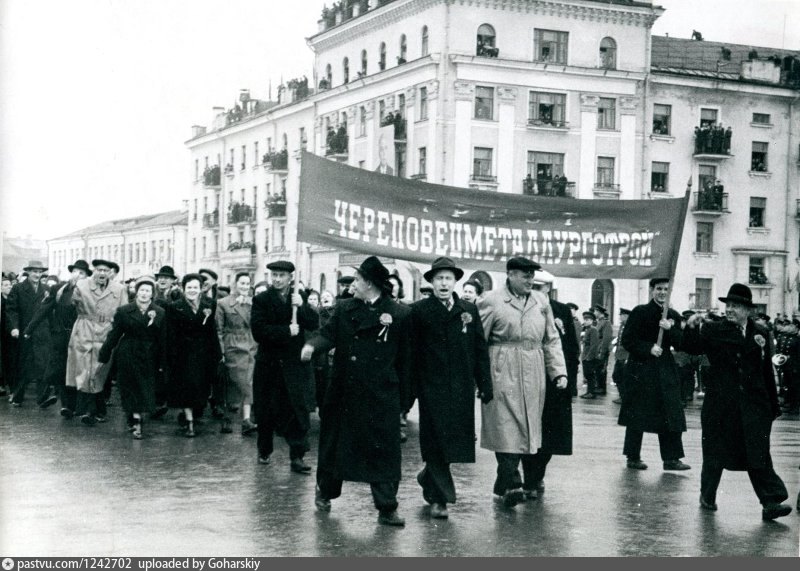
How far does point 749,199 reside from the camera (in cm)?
5097

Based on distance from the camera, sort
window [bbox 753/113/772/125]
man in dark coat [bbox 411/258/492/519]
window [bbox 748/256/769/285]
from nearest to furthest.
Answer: man in dark coat [bbox 411/258/492/519], window [bbox 748/256/769/285], window [bbox 753/113/772/125]

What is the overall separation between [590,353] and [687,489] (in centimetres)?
1450

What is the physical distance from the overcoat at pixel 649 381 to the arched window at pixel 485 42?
3430 cm

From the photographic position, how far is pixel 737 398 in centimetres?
1000

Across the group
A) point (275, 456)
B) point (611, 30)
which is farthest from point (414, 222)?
point (611, 30)

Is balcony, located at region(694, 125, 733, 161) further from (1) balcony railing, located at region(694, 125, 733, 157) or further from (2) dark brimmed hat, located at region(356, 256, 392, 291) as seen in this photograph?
(2) dark brimmed hat, located at region(356, 256, 392, 291)

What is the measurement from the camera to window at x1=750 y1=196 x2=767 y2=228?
50.7 metres

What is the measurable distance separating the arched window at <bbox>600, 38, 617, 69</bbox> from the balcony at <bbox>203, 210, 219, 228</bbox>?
55.5 feet

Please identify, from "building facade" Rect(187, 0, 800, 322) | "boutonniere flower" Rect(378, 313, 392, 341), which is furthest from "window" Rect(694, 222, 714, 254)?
"boutonniere flower" Rect(378, 313, 392, 341)

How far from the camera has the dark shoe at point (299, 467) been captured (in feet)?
37.8

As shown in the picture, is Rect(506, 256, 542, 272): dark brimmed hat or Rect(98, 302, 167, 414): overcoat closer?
Rect(506, 256, 542, 272): dark brimmed hat

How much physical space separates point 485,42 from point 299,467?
1434 inches

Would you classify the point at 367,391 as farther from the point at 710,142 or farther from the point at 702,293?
the point at 710,142

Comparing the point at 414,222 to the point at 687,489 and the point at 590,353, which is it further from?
the point at 590,353
